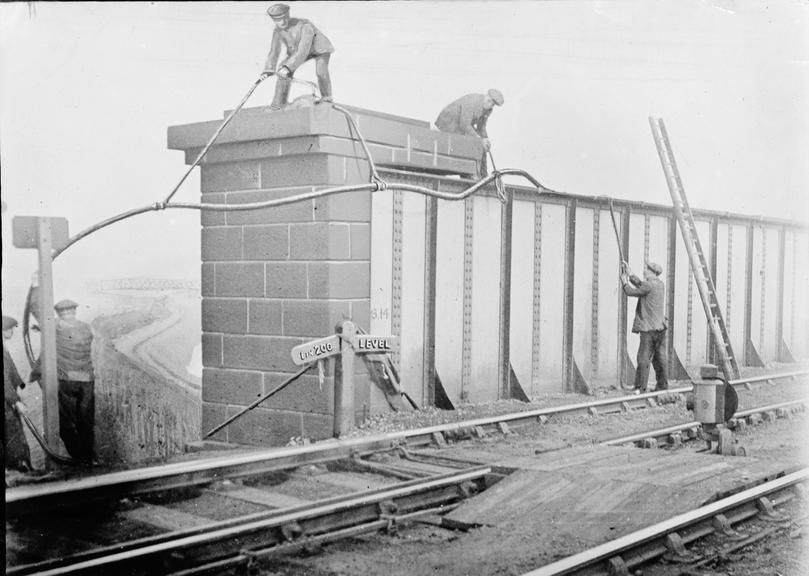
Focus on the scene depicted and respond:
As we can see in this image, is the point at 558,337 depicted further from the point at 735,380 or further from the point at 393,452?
the point at 393,452

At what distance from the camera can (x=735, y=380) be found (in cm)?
1038

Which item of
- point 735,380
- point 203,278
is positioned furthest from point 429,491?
point 735,380

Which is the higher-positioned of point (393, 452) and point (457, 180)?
point (457, 180)

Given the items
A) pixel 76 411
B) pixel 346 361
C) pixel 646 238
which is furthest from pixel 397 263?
pixel 76 411

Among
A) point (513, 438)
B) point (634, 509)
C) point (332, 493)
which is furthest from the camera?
point (513, 438)

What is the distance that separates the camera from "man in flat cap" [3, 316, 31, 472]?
4723 millimetres

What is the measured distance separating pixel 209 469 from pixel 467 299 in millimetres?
3921

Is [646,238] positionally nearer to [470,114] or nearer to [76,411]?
[470,114]

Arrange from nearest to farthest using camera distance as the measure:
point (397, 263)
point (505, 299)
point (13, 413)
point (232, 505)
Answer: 1. point (13, 413)
2. point (232, 505)
3. point (397, 263)
4. point (505, 299)

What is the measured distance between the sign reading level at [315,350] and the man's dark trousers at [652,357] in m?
4.36

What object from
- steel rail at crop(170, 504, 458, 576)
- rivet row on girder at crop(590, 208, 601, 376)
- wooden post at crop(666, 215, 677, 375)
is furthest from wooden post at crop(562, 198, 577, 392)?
steel rail at crop(170, 504, 458, 576)

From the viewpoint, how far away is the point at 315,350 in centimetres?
688

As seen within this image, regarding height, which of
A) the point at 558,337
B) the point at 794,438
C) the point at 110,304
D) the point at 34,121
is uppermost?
the point at 34,121

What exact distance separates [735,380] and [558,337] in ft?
8.10
